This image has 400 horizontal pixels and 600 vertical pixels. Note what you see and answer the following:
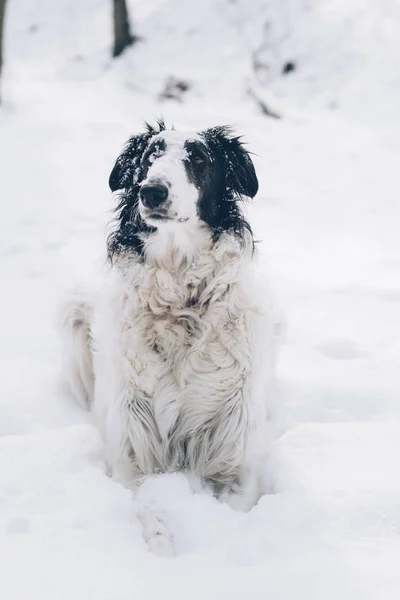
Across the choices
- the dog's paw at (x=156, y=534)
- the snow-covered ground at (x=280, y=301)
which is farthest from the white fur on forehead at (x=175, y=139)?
the dog's paw at (x=156, y=534)

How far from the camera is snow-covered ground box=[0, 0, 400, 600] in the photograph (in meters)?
2.33

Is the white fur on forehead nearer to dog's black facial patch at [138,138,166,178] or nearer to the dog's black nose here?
dog's black facial patch at [138,138,166,178]

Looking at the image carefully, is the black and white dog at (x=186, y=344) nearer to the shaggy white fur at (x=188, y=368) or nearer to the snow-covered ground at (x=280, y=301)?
the shaggy white fur at (x=188, y=368)

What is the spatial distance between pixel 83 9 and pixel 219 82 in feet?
25.0

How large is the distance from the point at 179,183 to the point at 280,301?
1.40 metres

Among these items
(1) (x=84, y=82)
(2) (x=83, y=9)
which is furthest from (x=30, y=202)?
(2) (x=83, y=9)

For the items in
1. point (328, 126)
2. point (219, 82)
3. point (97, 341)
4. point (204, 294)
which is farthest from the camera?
point (219, 82)

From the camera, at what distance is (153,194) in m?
2.93

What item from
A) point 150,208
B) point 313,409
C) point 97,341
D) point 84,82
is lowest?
point 84,82

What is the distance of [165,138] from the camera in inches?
129

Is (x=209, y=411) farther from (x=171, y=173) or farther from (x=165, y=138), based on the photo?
(x=165, y=138)

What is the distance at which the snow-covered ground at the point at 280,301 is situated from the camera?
233cm

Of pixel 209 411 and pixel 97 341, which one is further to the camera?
pixel 97 341

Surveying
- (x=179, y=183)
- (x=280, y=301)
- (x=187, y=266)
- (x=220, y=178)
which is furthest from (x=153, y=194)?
(x=280, y=301)
